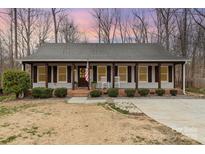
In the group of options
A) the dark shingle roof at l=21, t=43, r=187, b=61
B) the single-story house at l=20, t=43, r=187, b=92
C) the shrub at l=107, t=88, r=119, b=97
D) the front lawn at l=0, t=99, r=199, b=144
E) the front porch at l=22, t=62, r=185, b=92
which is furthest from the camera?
the front porch at l=22, t=62, r=185, b=92

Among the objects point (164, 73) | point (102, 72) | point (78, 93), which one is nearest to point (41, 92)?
point (78, 93)

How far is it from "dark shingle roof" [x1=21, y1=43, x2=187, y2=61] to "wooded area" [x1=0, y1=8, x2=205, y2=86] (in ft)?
32.7

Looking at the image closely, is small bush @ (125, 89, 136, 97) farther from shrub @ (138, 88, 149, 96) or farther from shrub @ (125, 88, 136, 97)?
shrub @ (138, 88, 149, 96)

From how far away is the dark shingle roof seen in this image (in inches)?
1004

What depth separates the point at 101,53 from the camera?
2753 centimetres

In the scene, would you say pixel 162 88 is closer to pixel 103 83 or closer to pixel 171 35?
pixel 103 83

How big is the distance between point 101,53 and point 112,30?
1811 centimetres

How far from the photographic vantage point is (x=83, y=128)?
1041 centimetres

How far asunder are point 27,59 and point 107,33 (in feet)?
65.0

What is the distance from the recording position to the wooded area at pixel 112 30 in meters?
39.9

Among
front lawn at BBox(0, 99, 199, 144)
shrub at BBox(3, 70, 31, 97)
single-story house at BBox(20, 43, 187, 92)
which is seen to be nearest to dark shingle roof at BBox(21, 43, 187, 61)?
single-story house at BBox(20, 43, 187, 92)

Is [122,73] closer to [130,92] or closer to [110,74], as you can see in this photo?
[110,74]

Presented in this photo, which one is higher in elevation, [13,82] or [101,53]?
[101,53]

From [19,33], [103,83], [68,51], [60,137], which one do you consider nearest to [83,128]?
[60,137]
